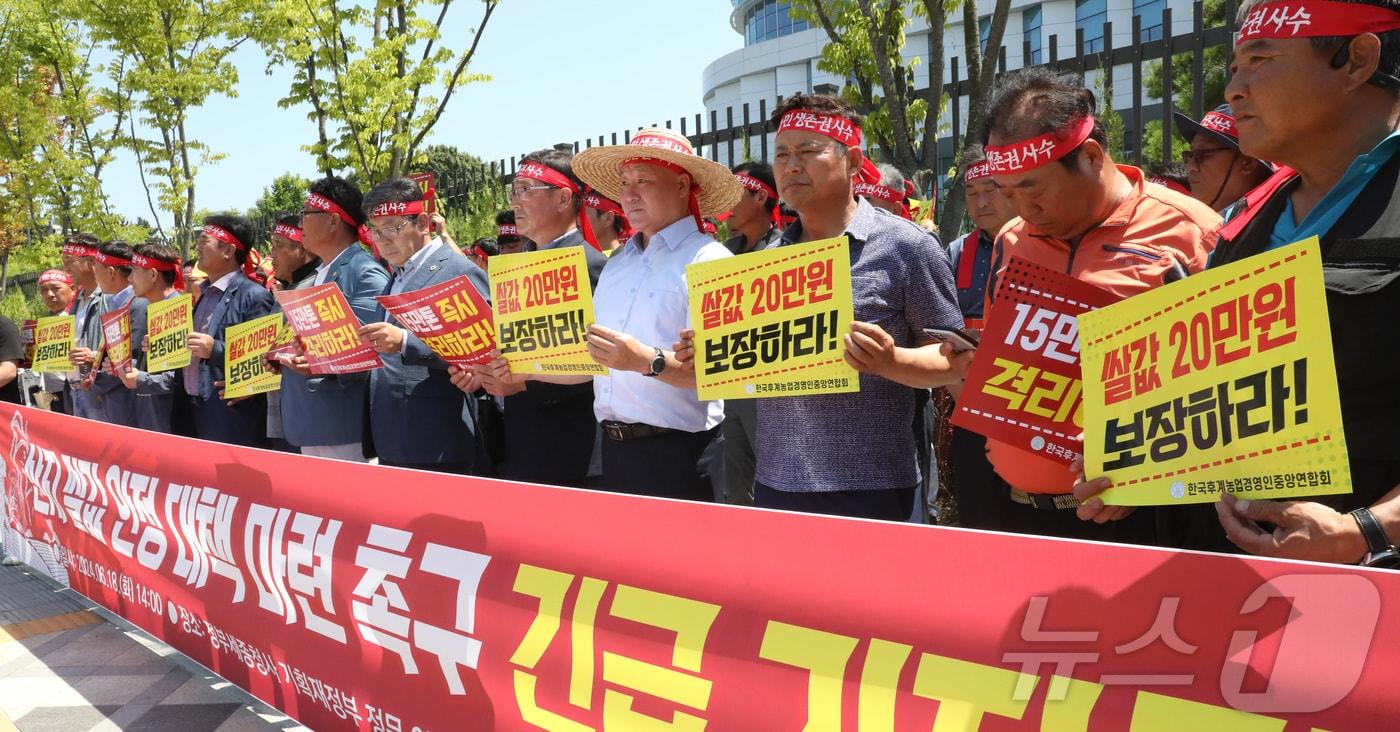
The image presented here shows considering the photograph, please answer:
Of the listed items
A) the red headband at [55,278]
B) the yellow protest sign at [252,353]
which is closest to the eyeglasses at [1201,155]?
the yellow protest sign at [252,353]

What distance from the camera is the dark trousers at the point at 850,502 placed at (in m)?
3.17

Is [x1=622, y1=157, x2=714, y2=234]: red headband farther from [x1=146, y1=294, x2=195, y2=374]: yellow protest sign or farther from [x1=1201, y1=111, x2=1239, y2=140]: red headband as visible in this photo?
[x1=146, y1=294, x2=195, y2=374]: yellow protest sign

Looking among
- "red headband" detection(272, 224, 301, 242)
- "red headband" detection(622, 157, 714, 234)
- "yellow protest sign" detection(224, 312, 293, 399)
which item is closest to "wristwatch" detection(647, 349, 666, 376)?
"red headband" detection(622, 157, 714, 234)

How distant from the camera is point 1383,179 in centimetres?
189

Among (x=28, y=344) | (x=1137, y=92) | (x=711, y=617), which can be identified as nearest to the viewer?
(x=711, y=617)

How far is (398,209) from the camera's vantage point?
4988 mm

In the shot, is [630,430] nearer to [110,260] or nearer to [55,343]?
[55,343]

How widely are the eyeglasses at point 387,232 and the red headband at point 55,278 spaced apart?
7.50m

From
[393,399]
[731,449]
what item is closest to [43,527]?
[393,399]

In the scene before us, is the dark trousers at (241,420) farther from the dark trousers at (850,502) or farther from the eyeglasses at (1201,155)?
the eyeglasses at (1201,155)

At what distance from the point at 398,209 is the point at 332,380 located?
0.91 m

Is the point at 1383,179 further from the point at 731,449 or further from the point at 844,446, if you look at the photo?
the point at 731,449

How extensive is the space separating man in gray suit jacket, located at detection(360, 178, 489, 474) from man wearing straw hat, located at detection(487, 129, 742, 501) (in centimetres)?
78

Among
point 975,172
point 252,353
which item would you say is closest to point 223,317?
point 252,353
